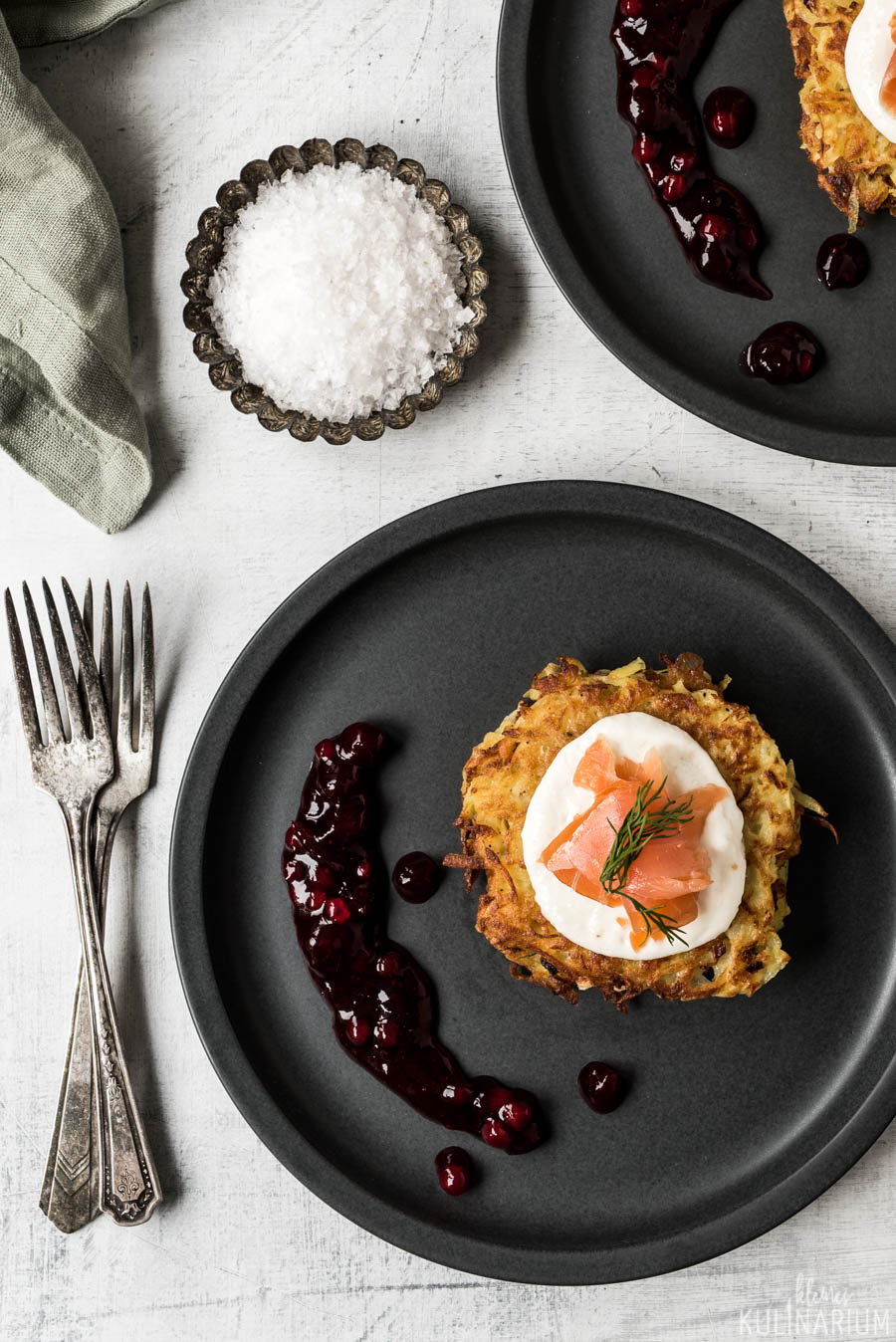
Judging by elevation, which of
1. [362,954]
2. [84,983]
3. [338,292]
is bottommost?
[84,983]

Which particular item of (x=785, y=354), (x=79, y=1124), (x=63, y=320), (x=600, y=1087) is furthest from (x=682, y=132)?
(x=79, y=1124)

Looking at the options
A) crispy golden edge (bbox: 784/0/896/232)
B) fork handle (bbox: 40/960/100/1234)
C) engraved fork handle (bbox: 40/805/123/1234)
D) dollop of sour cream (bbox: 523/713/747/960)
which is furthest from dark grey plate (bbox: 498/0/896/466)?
fork handle (bbox: 40/960/100/1234)

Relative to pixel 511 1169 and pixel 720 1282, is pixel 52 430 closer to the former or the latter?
pixel 511 1169

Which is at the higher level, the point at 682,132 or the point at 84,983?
the point at 682,132

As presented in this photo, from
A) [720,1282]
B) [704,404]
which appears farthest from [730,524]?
[720,1282]

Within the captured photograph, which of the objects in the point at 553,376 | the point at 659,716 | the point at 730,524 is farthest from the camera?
the point at 553,376

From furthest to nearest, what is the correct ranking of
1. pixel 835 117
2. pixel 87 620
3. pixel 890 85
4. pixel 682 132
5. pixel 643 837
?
pixel 87 620, pixel 682 132, pixel 835 117, pixel 890 85, pixel 643 837

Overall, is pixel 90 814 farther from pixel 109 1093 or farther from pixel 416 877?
pixel 416 877

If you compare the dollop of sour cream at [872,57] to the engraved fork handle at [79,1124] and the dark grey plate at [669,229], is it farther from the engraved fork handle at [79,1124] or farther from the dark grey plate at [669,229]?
the engraved fork handle at [79,1124]
